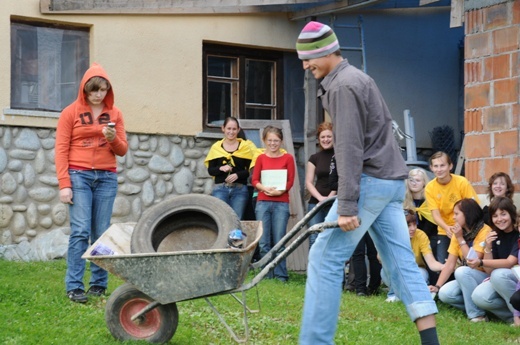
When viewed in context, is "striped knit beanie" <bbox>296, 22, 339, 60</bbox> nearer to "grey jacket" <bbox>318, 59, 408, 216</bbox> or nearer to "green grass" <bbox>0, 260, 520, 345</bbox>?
"grey jacket" <bbox>318, 59, 408, 216</bbox>

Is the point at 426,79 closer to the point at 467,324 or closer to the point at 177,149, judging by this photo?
the point at 177,149

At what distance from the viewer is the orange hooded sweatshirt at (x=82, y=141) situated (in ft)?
27.7

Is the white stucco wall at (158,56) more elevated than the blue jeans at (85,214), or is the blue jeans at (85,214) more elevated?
the white stucco wall at (158,56)

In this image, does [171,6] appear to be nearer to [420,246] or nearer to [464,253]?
[420,246]

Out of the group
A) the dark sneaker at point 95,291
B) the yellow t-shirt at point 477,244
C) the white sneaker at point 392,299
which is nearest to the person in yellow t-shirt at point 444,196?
the yellow t-shirt at point 477,244

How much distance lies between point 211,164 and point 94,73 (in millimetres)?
3815

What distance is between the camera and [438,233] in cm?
1037

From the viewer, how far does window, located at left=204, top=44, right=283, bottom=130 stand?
13617mm

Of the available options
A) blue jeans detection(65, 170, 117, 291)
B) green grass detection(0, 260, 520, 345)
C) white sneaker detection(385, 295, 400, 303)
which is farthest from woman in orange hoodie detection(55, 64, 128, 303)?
white sneaker detection(385, 295, 400, 303)

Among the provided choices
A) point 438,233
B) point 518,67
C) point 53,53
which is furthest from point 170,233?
point 53,53

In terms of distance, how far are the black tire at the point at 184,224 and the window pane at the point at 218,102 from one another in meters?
6.27

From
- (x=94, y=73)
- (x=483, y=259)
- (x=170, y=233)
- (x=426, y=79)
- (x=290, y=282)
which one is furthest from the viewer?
(x=426, y=79)

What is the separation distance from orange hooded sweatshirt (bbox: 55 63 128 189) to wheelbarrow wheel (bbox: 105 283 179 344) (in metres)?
1.69

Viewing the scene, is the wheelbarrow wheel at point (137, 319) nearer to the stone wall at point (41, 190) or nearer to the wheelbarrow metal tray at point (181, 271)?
the wheelbarrow metal tray at point (181, 271)
